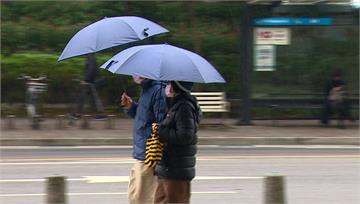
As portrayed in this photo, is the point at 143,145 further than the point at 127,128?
No

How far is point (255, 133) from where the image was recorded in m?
15.9

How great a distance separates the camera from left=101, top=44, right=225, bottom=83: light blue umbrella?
5.21 metres

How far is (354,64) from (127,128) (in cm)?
634

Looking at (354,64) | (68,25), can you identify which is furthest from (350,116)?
(68,25)

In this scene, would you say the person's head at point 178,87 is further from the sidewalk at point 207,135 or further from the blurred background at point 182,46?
the blurred background at point 182,46

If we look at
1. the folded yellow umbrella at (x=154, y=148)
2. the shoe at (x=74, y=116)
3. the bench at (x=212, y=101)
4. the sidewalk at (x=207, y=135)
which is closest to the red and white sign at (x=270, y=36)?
the bench at (x=212, y=101)

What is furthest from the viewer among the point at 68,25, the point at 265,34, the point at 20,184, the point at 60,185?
the point at 68,25

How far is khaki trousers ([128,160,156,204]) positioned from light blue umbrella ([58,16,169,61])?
1.06m

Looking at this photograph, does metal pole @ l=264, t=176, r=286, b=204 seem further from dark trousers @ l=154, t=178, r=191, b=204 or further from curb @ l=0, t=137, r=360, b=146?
curb @ l=0, t=137, r=360, b=146

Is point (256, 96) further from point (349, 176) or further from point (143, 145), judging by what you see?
point (143, 145)

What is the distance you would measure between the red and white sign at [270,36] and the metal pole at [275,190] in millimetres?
11760

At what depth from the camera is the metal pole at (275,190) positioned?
5.73 meters

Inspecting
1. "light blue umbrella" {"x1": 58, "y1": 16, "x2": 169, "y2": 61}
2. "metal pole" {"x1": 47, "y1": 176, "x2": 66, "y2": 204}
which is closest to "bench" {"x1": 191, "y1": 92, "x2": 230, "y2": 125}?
A: "light blue umbrella" {"x1": 58, "y1": 16, "x2": 169, "y2": 61}

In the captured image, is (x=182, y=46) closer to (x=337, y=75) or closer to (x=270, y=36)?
(x=270, y=36)
